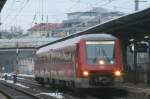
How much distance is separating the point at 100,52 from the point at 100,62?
1.76 ft

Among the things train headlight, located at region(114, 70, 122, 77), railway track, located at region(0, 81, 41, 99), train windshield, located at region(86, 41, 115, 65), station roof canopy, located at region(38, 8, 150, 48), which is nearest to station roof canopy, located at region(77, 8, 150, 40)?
station roof canopy, located at region(38, 8, 150, 48)

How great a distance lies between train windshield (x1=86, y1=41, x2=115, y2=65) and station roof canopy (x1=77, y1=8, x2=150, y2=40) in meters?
2.82

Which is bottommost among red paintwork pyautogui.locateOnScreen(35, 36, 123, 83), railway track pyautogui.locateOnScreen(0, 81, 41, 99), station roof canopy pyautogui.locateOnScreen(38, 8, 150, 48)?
railway track pyautogui.locateOnScreen(0, 81, 41, 99)

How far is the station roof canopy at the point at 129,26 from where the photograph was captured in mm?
30592

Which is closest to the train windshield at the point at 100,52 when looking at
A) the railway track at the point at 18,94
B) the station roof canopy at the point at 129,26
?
the station roof canopy at the point at 129,26

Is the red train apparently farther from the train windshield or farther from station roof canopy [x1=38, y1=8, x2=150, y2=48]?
station roof canopy [x1=38, y1=8, x2=150, y2=48]

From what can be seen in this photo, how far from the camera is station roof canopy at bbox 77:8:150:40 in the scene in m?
30.6

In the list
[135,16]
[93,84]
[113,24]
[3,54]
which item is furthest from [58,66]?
A: [3,54]

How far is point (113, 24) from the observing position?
112 ft

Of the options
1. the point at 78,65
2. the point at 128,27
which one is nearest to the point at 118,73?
the point at 78,65

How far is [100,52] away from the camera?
27094mm

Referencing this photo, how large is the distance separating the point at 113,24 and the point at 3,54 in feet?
280

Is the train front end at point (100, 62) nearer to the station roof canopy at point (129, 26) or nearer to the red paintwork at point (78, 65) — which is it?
the red paintwork at point (78, 65)

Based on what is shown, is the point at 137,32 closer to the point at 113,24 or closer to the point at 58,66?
the point at 113,24
